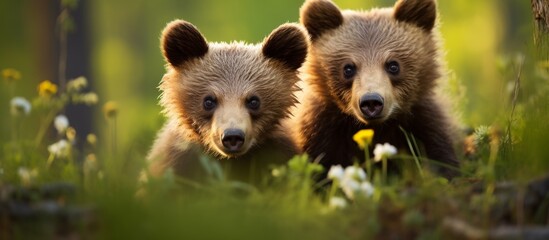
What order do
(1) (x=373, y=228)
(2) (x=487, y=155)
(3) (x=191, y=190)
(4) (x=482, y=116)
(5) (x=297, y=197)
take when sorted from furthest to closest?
1. (4) (x=482, y=116)
2. (2) (x=487, y=155)
3. (3) (x=191, y=190)
4. (5) (x=297, y=197)
5. (1) (x=373, y=228)

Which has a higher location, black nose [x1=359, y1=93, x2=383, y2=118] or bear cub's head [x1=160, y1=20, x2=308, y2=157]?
bear cub's head [x1=160, y1=20, x2=308, y2=157]

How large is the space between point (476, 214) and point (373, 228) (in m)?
0.55

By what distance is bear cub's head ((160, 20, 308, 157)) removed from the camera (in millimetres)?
6828

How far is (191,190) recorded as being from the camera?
5582mm

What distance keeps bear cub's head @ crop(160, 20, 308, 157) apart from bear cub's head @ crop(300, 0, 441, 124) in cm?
39

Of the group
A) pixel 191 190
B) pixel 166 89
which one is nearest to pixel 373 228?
pixel 191 190

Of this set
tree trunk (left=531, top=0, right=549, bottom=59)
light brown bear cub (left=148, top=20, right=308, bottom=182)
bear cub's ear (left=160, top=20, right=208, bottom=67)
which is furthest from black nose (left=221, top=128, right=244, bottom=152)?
tree trunk (left=531, top=0, right=549, bottom=59)

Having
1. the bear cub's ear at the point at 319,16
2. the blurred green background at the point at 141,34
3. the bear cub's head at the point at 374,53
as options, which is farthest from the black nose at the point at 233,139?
the blurred green background at the point at 141,34

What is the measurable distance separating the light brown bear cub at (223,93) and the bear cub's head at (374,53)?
40 centimetres

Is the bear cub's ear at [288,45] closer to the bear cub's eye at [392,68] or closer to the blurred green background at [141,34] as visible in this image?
the bear cub's eye at [392,68]

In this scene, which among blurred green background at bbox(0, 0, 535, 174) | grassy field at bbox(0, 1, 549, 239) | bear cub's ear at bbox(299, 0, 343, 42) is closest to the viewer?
grassy field at bbox(0, 1, 549, 239)

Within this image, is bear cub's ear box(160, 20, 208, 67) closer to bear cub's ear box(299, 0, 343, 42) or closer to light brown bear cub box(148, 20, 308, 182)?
light brown bear cub box(148, 20, 308, 182)

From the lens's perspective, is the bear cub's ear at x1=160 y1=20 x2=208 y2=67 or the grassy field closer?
the grassy field

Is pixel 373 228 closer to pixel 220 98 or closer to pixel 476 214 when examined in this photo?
pixel 476 214
